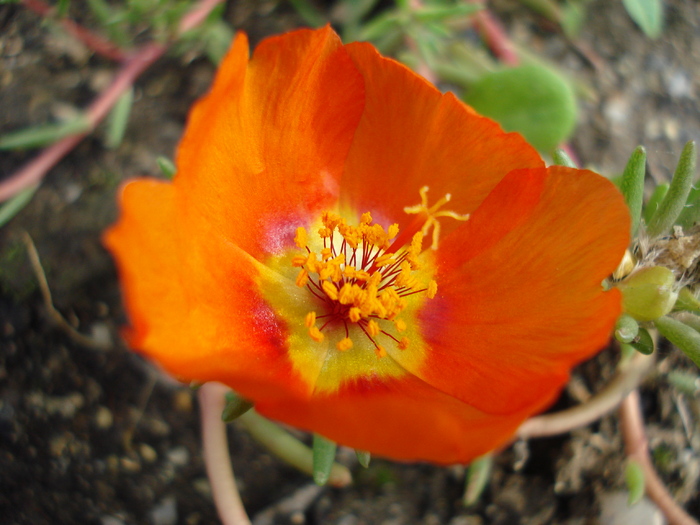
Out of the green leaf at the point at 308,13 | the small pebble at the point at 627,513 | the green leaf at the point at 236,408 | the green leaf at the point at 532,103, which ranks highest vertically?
the green leaf at the point at 308,13

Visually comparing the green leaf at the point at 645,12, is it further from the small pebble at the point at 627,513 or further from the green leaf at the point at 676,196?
the small pebble at the point at 627,513

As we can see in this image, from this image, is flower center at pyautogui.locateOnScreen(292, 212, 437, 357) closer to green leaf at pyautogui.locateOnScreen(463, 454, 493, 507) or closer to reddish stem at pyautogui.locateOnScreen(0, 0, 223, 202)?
green leaf at pyautogui.locateOnScreen(463, 454, 493, 507)

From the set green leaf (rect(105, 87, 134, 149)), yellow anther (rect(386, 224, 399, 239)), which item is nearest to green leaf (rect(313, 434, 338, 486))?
yellow anther (rect(386, 224, 399, 239))

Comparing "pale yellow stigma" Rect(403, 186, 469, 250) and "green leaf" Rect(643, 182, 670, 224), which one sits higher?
"green leaf" Rect(643, 182, 670, 224)

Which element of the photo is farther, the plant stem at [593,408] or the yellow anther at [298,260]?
the plant stem at [593,408]

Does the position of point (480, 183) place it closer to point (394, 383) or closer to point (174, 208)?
point (394, 383)

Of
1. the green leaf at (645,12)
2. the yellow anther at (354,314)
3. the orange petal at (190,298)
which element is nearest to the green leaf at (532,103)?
the green leaf at (645,12)
